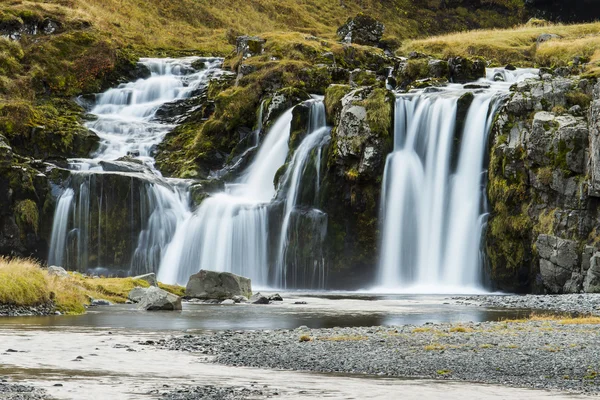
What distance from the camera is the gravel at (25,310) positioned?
101ft

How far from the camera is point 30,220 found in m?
59.2

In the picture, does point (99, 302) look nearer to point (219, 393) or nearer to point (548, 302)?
point (548, 302)

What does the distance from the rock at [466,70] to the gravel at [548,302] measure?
28.4m

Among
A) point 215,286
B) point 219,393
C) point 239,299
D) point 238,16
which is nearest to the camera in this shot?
point 219,393

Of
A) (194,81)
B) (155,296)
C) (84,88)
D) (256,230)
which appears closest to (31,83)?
(84,88)

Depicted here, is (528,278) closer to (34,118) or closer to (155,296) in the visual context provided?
(155,296)

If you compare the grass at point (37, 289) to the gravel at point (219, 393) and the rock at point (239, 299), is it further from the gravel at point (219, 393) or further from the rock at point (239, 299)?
the gravel at point (219, 393)

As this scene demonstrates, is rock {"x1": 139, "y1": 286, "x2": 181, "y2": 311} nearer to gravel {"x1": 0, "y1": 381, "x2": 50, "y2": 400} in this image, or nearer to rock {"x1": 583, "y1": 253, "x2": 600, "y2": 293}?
gravel {"x1": 0, "y1": 381, "x2": 50, "y2": 400}

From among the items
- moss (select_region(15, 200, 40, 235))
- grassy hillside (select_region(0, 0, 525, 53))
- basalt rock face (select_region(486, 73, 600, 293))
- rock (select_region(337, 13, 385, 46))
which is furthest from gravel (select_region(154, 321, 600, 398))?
grassy hillside (select_region(0, 0, 525, 53))

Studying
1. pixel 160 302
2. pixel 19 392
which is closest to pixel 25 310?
pixel 160 302

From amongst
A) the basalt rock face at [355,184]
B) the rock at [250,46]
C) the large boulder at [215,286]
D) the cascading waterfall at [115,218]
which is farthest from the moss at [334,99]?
the large boulder at [215,286]

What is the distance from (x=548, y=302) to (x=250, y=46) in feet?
163

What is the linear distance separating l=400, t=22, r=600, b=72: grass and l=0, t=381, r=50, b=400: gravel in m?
64.5

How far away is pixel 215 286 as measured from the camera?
40.6 m
